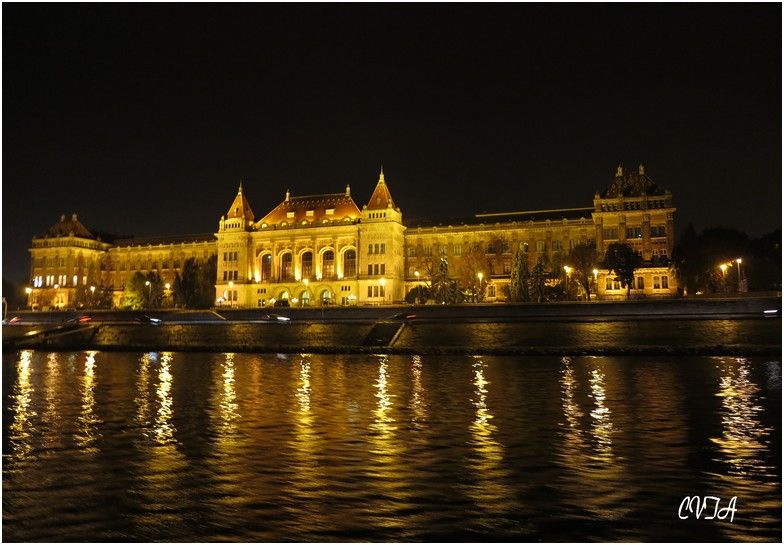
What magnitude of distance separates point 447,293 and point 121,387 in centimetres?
5486

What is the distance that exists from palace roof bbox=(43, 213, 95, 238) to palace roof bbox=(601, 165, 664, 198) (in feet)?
319

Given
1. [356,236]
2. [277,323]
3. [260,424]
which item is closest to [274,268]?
[356,236]

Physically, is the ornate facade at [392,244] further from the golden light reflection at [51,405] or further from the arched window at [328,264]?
the golden light reflection at [51,405]

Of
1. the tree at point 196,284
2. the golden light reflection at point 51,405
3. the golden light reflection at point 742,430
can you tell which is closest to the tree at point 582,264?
the tree at point 196,284

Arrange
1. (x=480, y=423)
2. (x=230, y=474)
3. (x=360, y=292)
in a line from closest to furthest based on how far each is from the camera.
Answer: (x=230, y=474) → (x=480, y=423) → (x=360, y=292)

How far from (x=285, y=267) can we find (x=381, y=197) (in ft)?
63.3

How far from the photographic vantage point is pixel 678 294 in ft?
260

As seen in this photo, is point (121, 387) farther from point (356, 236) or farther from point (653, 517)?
point (356, 236)

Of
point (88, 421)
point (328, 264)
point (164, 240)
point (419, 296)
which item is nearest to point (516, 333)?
point (88, 421)

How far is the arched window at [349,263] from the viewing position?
4006 inches

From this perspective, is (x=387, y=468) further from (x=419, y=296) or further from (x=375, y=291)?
(x=375, y=291)

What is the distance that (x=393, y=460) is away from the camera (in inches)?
454

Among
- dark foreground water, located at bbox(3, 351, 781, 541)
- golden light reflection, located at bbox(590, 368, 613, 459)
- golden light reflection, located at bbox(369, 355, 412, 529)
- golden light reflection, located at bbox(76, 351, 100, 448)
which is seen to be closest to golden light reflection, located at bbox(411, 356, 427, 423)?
dark foreground water, located at bbox(3, 351, 781, 541)

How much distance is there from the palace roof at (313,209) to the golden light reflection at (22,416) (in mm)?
78027
